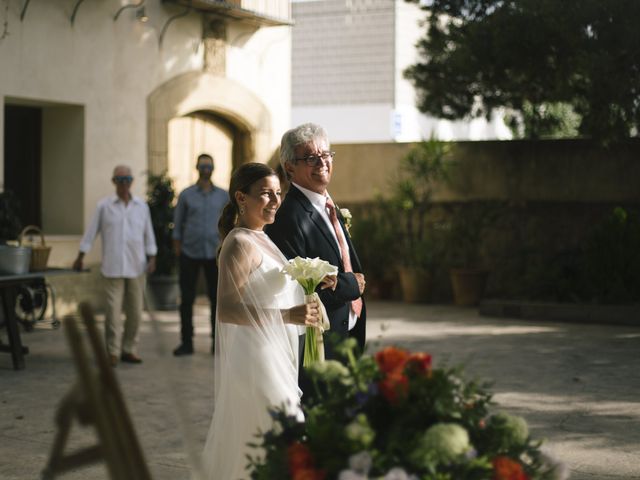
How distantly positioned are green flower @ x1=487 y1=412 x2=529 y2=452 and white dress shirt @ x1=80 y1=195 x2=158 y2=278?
6883 mm

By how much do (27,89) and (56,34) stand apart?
2.97ft

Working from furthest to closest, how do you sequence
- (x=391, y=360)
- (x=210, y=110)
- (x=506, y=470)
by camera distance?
1. (x=210, y=110)
2. (x=391, y=360)
3. (x=506, y=470)

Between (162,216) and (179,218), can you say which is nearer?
(179,218)

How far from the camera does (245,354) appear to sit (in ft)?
13.2

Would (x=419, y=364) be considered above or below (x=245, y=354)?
above

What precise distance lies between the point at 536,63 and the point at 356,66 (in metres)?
15.3

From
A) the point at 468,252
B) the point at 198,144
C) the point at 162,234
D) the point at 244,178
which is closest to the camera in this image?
the point at 244,178

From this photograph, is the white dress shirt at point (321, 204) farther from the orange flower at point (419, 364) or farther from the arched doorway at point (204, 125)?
the arched doorway at point (204, 125)

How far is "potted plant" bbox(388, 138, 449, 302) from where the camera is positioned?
14836mm

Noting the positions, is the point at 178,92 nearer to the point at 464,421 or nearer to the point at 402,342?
the point at 402,342

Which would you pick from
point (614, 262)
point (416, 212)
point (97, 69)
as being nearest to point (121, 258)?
point (97, 69)

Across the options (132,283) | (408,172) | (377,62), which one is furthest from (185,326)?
(377,62)

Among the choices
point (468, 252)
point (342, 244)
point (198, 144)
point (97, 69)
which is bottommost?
point (468, 252)

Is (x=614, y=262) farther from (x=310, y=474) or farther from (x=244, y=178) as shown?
(x=310, y=474)
